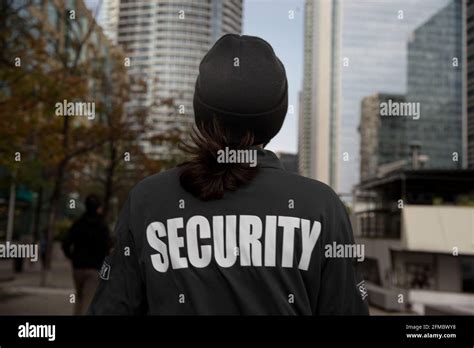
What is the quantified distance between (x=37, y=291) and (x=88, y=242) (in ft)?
14.2

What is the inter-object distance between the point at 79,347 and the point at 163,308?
1.14ft

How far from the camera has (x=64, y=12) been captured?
11.0m

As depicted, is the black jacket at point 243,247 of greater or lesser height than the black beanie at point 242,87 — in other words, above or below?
below

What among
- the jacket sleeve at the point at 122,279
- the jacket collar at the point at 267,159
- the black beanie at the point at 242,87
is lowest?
the jacket sleeve at the point at 122,279

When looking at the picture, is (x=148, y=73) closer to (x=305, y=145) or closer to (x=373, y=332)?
(x=305, y=145)

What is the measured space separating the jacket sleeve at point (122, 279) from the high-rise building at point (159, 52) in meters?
10.7

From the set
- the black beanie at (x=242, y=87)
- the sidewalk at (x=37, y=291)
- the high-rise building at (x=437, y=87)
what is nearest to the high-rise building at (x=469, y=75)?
the high-rise building at (x=437, y=87)

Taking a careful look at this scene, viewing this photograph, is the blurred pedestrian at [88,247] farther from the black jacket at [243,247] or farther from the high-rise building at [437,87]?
the high-rise building at [437,87]

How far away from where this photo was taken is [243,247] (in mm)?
1015

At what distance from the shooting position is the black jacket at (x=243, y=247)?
1.01 m

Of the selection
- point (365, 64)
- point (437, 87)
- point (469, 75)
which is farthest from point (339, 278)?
point (437, 87)

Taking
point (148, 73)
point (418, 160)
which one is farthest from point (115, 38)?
point (418, 160)

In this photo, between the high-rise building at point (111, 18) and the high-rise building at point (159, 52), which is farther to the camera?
the high-rise building at point (159, 52)

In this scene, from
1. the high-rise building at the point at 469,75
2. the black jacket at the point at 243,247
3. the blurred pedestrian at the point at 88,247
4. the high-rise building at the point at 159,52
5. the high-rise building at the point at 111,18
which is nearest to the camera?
the black jacket at the point at 243,247
